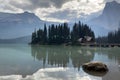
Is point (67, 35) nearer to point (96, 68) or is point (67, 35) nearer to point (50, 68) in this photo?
point (50, 68)

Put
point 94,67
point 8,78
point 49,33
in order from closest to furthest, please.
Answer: point 8,78
point 94,67
point 49,33

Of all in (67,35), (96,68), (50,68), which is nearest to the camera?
(96,68)

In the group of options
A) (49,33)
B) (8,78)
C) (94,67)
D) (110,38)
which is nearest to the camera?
(8,78)

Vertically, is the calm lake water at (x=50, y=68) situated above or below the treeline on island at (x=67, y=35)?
below

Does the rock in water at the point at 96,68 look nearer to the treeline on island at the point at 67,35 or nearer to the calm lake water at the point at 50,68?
the calm lake water at the point at 50,68

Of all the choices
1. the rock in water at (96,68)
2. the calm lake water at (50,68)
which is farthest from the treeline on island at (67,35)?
the rock in water at (96,68)

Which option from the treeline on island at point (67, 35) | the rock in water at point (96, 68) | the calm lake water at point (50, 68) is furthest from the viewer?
the treeline on island at point (67, 35)

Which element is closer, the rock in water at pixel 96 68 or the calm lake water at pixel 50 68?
the calm lake water at pixel 50 68

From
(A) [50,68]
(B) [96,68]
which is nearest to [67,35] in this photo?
(A) [50,68]

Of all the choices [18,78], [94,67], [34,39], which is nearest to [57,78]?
[18,78]

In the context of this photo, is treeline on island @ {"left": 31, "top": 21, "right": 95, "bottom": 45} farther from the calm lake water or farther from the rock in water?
the rock in water

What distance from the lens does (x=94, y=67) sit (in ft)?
69.5

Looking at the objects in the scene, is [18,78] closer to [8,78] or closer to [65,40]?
[8,78]

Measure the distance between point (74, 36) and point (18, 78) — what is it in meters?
109
